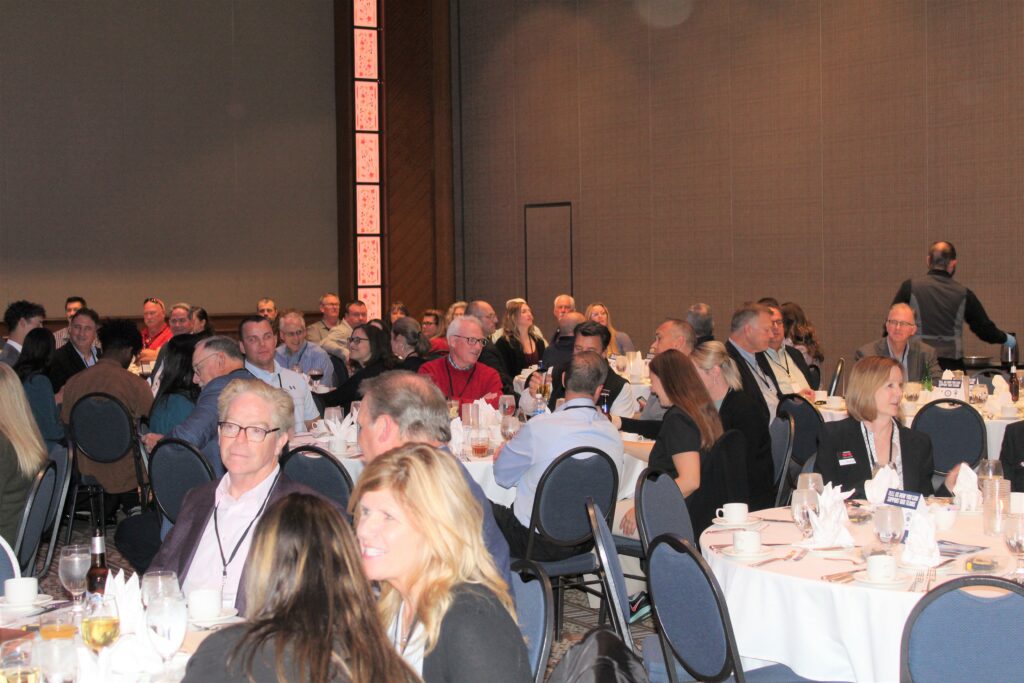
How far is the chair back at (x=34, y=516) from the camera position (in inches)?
171

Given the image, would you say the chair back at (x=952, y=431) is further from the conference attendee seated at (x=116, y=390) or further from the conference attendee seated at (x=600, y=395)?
the conference attendee seated at (x=116, y=390)

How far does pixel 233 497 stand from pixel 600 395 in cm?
365

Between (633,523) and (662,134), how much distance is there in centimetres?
802

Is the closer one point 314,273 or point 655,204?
point 655,204

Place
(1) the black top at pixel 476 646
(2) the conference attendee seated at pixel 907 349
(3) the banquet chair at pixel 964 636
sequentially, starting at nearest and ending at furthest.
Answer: (1) the black top at pixel 476 646
(3) the banquet chair at pixel 964 636
(2) the conference attendee seated at pixel 907 349

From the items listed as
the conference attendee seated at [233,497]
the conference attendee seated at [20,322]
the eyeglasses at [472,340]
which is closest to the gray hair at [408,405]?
the conference attendee seated at [233,497]

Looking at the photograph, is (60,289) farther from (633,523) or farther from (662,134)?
(633,523)

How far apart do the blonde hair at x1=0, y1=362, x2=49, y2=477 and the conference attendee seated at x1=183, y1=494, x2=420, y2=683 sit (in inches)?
113

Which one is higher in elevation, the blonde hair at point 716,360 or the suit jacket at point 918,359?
the blonde hair at point 716,360

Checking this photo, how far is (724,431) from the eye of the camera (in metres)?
5.07

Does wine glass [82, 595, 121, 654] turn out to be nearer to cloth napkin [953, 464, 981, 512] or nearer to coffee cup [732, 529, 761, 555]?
coffee cup [732, 529, 761, 555]

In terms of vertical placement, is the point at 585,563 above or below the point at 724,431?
below

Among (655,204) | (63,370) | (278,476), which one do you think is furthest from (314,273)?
(278,476)

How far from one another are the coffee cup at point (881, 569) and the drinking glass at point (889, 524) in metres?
0.26
